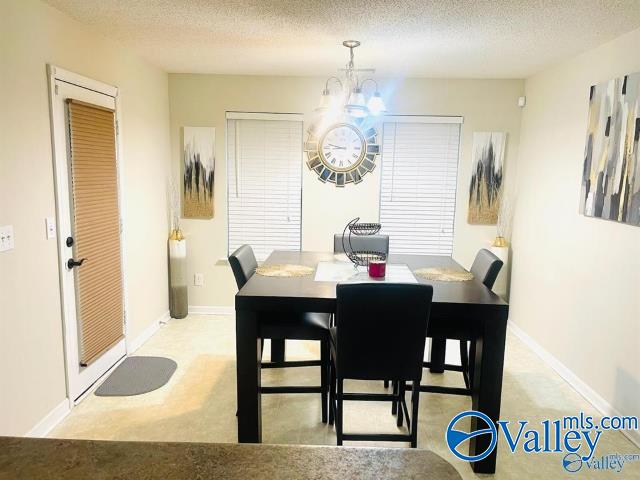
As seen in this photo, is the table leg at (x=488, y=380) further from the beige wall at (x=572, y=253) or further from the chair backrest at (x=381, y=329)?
the beige wall at (x=572, y=253)

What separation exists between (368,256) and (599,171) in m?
1.58

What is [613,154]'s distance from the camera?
2.85 meters

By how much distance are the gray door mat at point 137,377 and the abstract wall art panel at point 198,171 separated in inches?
60.8

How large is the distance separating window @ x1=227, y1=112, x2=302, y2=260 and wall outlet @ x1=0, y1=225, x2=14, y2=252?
7.90 ft

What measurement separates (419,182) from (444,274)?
184 centimetres

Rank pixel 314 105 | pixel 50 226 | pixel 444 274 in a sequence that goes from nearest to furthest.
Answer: pixel 50 226 < pixel 444 274 < pixel 314 105

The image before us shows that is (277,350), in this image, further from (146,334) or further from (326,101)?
(326,101)

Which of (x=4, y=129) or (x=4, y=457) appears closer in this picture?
(x=4, y=457)

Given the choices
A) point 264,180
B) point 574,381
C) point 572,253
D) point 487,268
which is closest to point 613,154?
point 572,253

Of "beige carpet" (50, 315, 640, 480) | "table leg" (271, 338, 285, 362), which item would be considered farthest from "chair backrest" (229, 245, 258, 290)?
"beige carpet" (50, 315, 640, 480)

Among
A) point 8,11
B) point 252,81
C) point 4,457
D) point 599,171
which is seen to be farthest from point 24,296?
point 599,171

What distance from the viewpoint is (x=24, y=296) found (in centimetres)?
238

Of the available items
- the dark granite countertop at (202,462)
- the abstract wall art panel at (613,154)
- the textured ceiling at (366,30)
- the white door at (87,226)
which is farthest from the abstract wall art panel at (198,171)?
the dark granite countertop at (202,462)

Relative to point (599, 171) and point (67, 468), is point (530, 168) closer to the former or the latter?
point (599, 171)
